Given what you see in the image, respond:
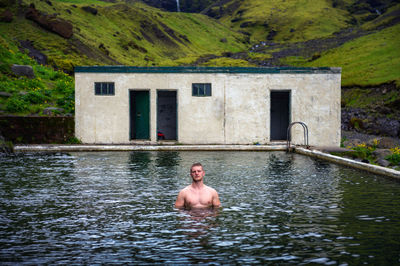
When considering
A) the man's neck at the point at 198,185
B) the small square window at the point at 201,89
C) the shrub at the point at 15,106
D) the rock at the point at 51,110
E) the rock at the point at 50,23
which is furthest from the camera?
the rock at the point at 50,23

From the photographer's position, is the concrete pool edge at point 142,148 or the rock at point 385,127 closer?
the concrete pool edge at point 142,148

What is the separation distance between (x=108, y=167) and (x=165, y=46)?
412ft

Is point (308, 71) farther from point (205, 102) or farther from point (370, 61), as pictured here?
point (370, 61)

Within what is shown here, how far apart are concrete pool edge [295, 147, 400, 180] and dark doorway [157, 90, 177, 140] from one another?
9.95 metres

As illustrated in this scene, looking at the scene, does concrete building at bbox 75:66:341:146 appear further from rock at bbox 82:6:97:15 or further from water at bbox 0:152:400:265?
rock at bbox 82:6:97:15

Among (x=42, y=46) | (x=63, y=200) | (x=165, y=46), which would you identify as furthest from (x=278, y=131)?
(x=165, y=46)

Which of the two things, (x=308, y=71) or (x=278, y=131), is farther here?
(x=278, y=131)

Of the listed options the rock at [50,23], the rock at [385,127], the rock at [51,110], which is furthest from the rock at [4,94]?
the rock at [50,23]

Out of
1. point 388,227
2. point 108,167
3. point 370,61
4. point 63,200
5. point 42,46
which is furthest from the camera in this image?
point 370,61

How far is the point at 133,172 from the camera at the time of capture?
1608 centimetres

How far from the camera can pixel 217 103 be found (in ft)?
89.6

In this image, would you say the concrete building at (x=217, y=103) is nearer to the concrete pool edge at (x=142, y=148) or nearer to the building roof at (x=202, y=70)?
the building roof at (x=202, y=70)

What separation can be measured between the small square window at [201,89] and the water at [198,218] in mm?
11302

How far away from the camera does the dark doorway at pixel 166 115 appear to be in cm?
3152
